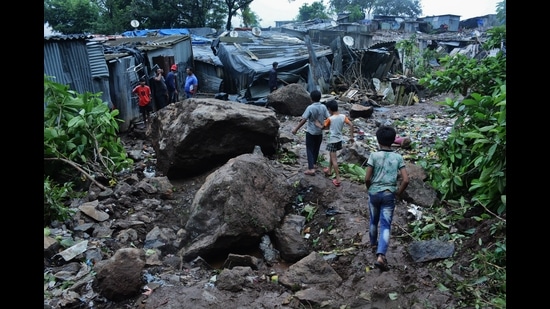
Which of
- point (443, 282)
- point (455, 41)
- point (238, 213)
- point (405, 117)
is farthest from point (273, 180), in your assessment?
point (455, 41)

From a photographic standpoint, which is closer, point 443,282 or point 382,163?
point 443,282

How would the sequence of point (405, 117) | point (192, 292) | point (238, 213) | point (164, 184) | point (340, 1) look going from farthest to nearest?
point (340, 1)
point (405, 117)
point (164, 184)
point (238, 213)
point (192, 292)

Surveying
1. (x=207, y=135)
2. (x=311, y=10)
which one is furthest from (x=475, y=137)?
(x=311, y=10)

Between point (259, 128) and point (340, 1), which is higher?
point (340, 1)

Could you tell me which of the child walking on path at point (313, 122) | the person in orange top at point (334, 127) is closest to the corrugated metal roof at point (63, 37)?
the child walking on path at point (313, 122)

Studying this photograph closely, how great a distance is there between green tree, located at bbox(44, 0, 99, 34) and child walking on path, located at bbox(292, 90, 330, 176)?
2585 centimetres

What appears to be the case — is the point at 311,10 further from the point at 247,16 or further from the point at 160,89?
the point at 160,89

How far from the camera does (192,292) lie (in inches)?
148

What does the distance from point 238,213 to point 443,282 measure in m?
2.13

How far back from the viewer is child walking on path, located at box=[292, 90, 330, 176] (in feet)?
20.0

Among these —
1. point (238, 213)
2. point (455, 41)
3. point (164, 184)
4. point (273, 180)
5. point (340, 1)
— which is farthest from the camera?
point (340, 1)

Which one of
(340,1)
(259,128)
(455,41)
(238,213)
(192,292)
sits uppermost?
(340,1)

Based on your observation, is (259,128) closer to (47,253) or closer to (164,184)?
(164,184)

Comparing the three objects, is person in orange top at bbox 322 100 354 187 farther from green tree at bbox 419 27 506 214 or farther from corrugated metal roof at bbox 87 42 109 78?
corrugated metal roof at bbox 87 42 109 78
